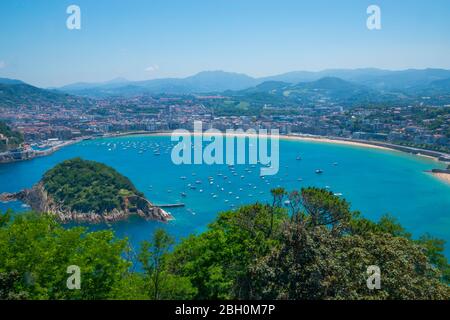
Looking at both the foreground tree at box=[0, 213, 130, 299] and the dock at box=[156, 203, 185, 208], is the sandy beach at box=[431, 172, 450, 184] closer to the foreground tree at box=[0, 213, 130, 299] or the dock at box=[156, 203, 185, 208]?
the dock at box=[156, 203, 185, 208]

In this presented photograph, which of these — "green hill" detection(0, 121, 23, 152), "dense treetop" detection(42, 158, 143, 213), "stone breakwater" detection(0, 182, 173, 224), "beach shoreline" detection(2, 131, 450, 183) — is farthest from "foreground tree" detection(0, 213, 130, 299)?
"green hill" detection(0, 121, 23, 152)

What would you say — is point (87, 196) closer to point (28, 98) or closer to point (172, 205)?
point (172, 205)

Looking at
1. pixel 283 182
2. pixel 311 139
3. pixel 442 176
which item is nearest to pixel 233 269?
A: pixel 283 182

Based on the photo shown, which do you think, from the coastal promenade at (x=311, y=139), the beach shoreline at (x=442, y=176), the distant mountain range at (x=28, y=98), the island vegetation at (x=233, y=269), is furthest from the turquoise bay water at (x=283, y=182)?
the distant mountain range at (x=28, y=98)

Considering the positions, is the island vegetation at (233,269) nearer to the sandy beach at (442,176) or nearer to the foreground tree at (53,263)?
the foreground tree at (53,263)

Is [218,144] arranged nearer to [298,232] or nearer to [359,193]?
[359,193]

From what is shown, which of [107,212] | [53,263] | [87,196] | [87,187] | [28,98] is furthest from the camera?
[28,98]

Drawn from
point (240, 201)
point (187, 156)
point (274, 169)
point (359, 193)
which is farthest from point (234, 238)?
point (187, 156)
